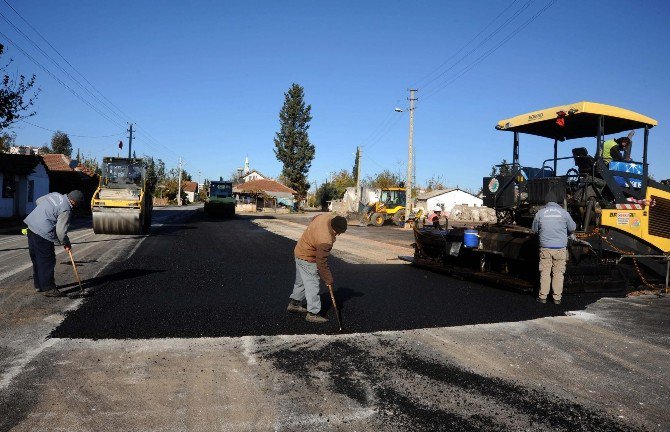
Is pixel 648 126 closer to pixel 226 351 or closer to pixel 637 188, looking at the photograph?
pixel 637 188

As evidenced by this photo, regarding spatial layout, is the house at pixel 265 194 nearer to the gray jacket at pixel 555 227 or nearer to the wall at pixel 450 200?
the wall at pixel 450 200

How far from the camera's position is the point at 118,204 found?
53.2ft

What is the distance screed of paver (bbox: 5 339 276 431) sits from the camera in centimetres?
301

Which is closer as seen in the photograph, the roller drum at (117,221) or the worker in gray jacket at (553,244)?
the worker in gray jacket at (553,244)

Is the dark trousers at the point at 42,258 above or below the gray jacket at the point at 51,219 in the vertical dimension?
below

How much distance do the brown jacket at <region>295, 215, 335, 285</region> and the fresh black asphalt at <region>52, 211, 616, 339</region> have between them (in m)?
0.67

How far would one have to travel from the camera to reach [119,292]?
6.89 meters

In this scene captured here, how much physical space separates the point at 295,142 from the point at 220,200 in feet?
98.7

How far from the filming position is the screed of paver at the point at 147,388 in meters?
3.01

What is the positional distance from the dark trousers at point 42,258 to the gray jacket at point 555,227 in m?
6.98

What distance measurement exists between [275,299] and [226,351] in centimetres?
227

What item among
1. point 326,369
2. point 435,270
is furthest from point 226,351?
point 435,270

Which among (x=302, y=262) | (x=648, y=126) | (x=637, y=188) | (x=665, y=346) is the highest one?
(x=648, y=126)

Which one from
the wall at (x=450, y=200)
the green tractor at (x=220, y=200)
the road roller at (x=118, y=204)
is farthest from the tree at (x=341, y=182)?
the road roller at (x=118, y=204)
